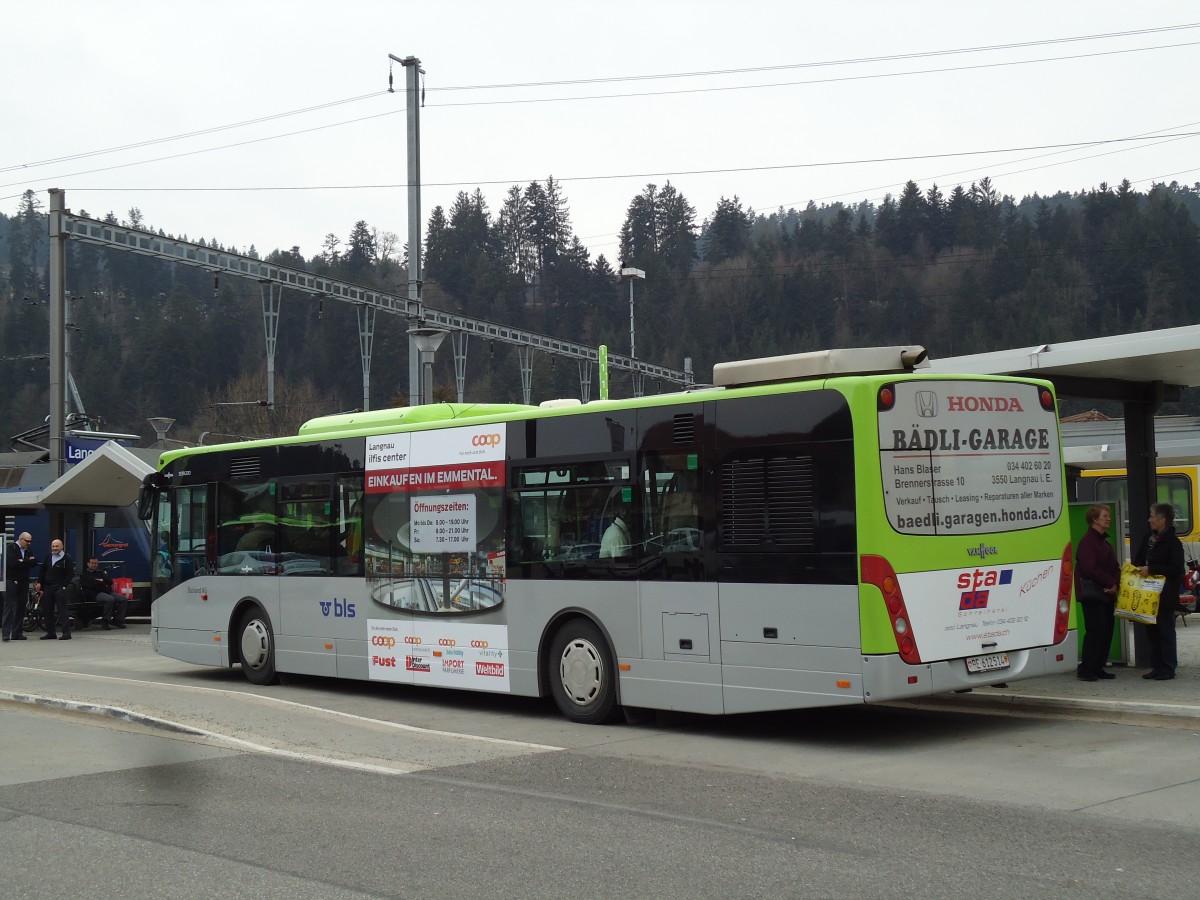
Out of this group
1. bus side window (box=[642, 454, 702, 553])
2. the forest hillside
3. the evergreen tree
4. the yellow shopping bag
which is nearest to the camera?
bus side window (box=[642, 454, 702, 553])

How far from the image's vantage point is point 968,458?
10.3 m

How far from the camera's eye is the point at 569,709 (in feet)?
39.2

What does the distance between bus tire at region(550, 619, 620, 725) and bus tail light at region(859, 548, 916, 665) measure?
2785 millimetres

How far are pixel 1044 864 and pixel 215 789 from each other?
5.37 meters

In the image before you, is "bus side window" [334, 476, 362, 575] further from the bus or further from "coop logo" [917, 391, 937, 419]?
"coop logo" [917, 391, 937, 419]

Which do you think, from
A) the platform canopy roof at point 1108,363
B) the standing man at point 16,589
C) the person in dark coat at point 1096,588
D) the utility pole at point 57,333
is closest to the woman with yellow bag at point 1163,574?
the person in dark coat at point 1096,588

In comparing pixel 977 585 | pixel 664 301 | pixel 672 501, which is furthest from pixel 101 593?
pixel 664 301

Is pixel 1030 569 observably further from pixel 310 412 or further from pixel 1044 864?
pixel 310 412

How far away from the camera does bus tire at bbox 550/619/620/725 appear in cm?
1155

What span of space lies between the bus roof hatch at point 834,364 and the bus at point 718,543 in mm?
20

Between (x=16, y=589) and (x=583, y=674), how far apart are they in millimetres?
15728

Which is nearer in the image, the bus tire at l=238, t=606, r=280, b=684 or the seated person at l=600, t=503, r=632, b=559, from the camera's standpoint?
the seated person at l=600, t=503, r=632, b=559

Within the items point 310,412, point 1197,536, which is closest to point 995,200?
point 310,412

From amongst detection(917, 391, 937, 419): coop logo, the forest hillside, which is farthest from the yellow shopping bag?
the forest hillside
